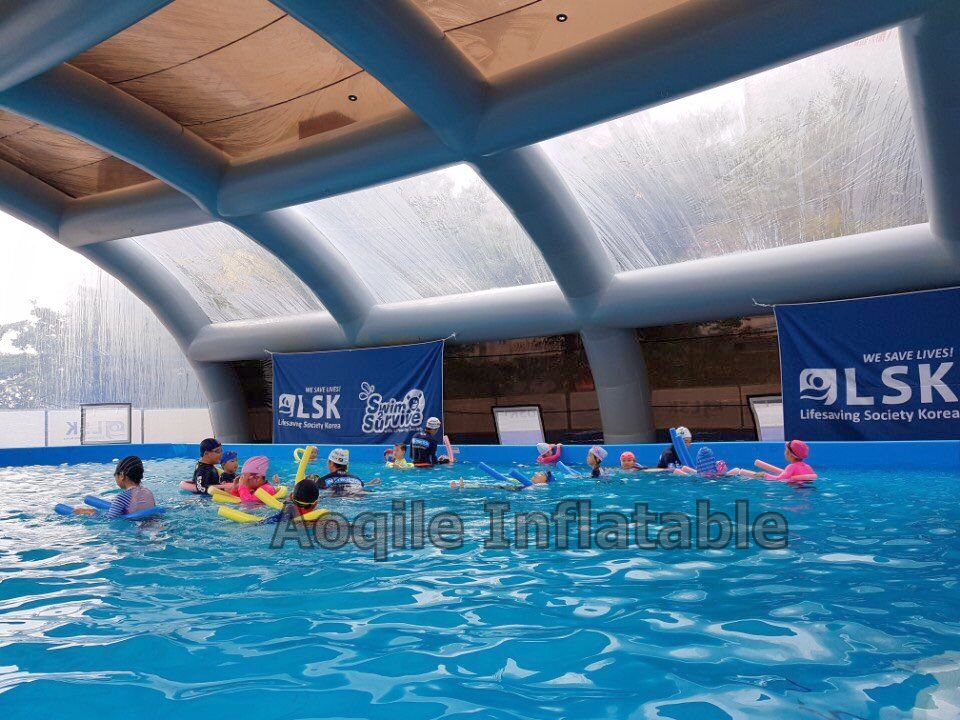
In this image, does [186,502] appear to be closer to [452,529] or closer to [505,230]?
[452,529]

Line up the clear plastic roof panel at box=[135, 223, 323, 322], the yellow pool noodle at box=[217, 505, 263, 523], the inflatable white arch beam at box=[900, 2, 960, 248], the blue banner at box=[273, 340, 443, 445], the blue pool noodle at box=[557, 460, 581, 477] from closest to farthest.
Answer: the yellow pool noodle at box=[217, 505, 263, 523], the inflatable white arch beam at box=[900, 2, 960, 248], the blue pool noodle at box=[557, 460, 581, 477], the blue banner at box=[273, 340, 443, 445], the clear plastic roof panel at box=[135, 223, 323, 322]

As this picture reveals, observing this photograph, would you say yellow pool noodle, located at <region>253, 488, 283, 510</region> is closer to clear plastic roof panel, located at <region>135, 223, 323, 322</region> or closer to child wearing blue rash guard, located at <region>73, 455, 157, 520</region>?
child wearing blue rash guard, located at <region>73, 455, 157, 520</region>

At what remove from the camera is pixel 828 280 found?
35.2ft

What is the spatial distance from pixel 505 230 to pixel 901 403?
272 inches

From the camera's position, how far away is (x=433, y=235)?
13164mm

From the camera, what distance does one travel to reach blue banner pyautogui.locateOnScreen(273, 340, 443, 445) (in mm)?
14773

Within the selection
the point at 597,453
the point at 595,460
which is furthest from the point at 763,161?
the point at 595,460

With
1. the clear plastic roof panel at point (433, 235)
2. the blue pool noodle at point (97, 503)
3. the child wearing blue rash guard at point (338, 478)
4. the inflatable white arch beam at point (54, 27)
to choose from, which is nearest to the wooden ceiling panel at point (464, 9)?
the inflatable white arch beam at point (54, 27)

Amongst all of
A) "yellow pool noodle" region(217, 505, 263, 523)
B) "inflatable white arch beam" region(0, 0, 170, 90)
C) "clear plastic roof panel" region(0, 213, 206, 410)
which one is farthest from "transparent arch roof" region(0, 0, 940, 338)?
"clear plastic roof panel" region(0, 213, 206, 410)

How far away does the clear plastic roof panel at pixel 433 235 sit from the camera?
1236 centimetres

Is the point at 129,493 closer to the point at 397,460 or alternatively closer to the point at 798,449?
the point at 397,460

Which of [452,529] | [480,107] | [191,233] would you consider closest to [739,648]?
[452,529]

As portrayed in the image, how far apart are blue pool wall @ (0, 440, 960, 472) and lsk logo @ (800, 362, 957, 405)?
1.06 meters

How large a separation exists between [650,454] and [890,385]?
371 centimetres
